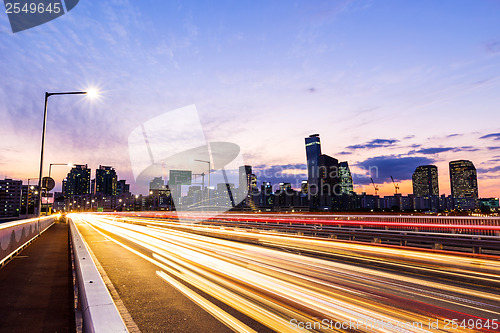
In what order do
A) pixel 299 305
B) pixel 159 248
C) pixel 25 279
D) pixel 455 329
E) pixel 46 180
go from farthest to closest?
1. pixel 46 180
2. pixel 159 248
3. pixel 25 279
4. pixel 299 305
5. pixel 455 329

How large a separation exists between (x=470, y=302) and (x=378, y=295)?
79.4 inches

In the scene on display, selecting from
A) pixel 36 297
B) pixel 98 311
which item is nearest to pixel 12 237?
pixel 36 297

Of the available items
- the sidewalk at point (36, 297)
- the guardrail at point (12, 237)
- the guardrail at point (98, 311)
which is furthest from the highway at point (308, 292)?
the guardrail at point (12, 237)

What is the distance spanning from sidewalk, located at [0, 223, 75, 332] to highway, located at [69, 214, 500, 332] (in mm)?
1231

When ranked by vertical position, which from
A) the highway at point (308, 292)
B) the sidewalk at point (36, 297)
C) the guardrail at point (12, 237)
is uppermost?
the guardrail at point (12, 237)

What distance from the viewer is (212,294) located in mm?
7957

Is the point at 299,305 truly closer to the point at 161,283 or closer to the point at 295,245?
the point at 161,283

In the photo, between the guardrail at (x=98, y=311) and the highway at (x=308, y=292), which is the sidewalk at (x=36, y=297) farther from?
the guardrail at (x=98, y=311)

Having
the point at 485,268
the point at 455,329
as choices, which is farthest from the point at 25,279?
the point at 485,268

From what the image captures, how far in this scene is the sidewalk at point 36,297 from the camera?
568cm

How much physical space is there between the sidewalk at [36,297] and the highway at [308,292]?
4.04 ft

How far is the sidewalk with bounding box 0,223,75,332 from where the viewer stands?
5.68 meters

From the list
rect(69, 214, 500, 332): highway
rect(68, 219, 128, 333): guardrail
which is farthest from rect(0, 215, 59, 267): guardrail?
rect(68, 219, 128, 333): guardrail

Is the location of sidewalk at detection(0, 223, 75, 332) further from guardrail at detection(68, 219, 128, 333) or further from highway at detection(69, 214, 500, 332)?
guardrail at detection(68, 219, 128, 333)
